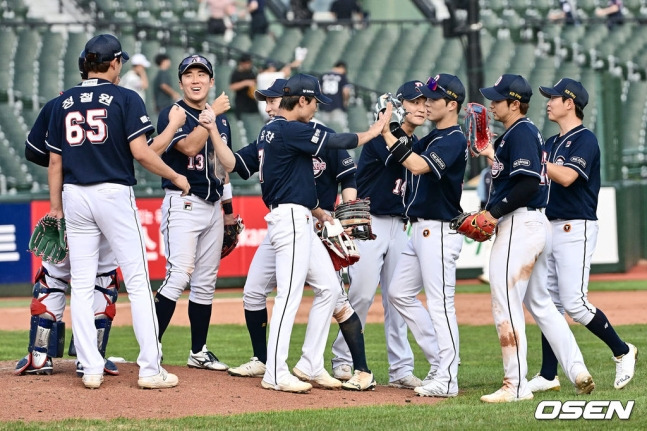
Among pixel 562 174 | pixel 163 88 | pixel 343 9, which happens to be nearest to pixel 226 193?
pixel 562 174

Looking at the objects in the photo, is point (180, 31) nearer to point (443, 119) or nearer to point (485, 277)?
point (485, 277)

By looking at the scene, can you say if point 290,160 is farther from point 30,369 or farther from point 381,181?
point 30,369

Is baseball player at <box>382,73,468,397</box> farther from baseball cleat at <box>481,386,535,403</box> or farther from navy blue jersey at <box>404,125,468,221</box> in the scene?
baseball cleat at <box>481,386,535,403</box>

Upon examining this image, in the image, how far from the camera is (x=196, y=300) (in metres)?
7.83

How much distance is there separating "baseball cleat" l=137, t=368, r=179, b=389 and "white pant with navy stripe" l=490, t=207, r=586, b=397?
204 cm

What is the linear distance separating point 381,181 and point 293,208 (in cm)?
102

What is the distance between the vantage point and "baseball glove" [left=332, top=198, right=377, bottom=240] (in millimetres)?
7172

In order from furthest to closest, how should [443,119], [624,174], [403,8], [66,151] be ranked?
[403,8] < [624,174] < [443,119] < [66,151]

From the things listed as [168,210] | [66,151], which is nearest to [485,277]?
[168,210]

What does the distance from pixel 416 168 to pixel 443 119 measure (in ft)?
1.80

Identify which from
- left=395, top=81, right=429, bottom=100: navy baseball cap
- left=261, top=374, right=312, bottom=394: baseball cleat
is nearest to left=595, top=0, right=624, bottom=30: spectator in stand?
left=395, top=81, right=429, bottom=100: navy baseball cap

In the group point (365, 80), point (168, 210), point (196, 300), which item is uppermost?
point (365, 80)

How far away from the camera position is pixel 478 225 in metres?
6.75

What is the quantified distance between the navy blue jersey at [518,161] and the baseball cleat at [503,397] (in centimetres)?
114
